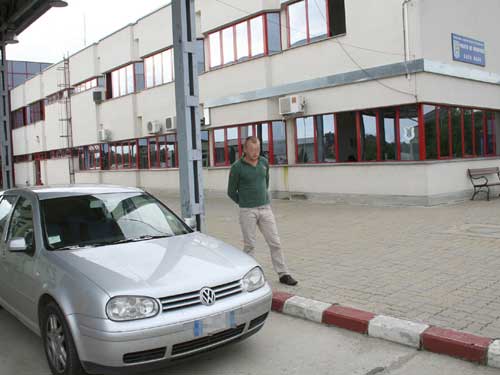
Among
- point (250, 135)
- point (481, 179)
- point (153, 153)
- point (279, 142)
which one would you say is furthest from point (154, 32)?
point (481, 179)

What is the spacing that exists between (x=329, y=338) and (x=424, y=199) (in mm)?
9302

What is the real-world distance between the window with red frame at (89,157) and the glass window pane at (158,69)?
721 centimetres

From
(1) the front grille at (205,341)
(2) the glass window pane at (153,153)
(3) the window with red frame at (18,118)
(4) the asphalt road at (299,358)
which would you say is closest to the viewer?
(1) the front grille at (205,341)

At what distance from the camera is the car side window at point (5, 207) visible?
5438 mm

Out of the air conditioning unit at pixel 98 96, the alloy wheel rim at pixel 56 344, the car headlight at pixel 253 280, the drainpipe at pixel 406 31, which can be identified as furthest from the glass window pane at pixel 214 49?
the alloy wheel rim at pixel 56 344

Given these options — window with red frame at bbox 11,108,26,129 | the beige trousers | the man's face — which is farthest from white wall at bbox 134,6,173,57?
window with red frame at bbox 11,108,26,129

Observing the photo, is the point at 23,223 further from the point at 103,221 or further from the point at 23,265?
the point at 103,221

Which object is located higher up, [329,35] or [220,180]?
[329,35]

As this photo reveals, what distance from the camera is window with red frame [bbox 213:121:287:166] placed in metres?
17.5

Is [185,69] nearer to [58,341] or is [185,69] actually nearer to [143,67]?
[58,341]

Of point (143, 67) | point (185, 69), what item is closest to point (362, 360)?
point (185, 69)

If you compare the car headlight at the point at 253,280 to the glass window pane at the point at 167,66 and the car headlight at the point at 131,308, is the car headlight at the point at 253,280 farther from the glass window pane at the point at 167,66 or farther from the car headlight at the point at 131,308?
the glass window pane at the point at 167,66

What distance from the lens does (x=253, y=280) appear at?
4328 mm

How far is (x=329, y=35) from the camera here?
15.4 metres
